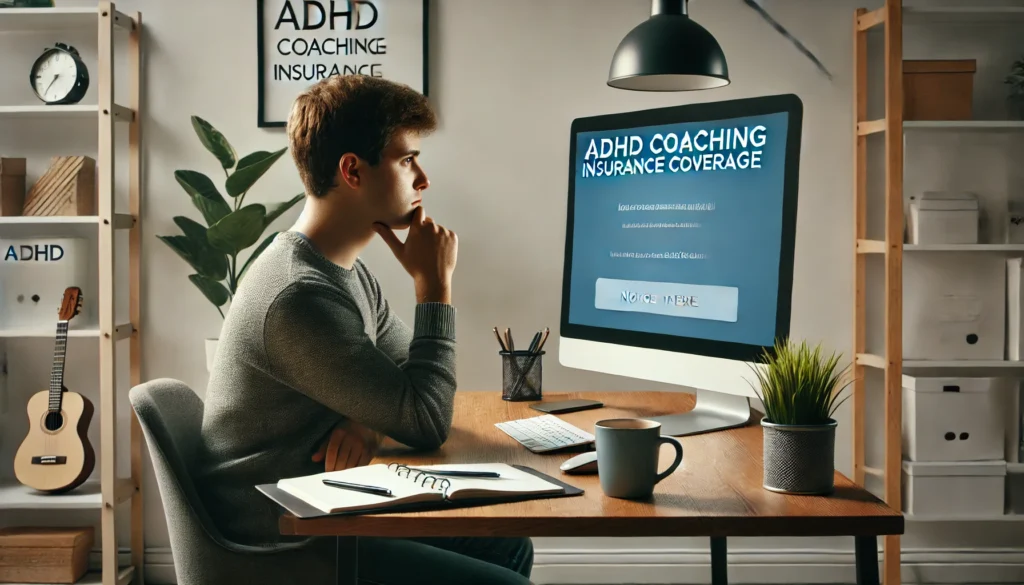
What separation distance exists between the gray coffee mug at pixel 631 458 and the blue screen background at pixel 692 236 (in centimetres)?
43

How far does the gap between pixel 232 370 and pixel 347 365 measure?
0.21 metres

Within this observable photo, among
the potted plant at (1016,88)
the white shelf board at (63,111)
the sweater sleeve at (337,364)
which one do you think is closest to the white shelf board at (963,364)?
the potted plant at (1016,88)

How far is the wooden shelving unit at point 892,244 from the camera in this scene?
2.78m

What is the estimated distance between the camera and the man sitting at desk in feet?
4.67

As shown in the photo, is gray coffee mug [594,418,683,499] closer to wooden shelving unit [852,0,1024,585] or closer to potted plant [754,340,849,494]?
potted plant [754,340,849,494]

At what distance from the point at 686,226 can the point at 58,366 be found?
6.87ft

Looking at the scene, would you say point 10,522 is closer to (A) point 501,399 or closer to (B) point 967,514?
(A) point 501,399

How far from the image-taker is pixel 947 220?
291 centimetres

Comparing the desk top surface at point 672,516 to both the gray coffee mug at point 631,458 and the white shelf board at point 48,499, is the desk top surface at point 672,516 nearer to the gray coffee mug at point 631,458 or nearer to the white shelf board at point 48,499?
the gray coffee mug at point 631,458

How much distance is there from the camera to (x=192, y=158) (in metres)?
3.12

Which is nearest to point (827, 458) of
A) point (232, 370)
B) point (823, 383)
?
point (823, 383)

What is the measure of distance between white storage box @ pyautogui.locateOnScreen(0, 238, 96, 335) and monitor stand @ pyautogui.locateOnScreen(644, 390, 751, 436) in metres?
2.04

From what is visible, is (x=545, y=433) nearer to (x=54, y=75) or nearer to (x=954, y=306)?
(x=954, y=306)

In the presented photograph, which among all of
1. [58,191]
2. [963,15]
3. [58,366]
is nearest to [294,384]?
[58,366]
